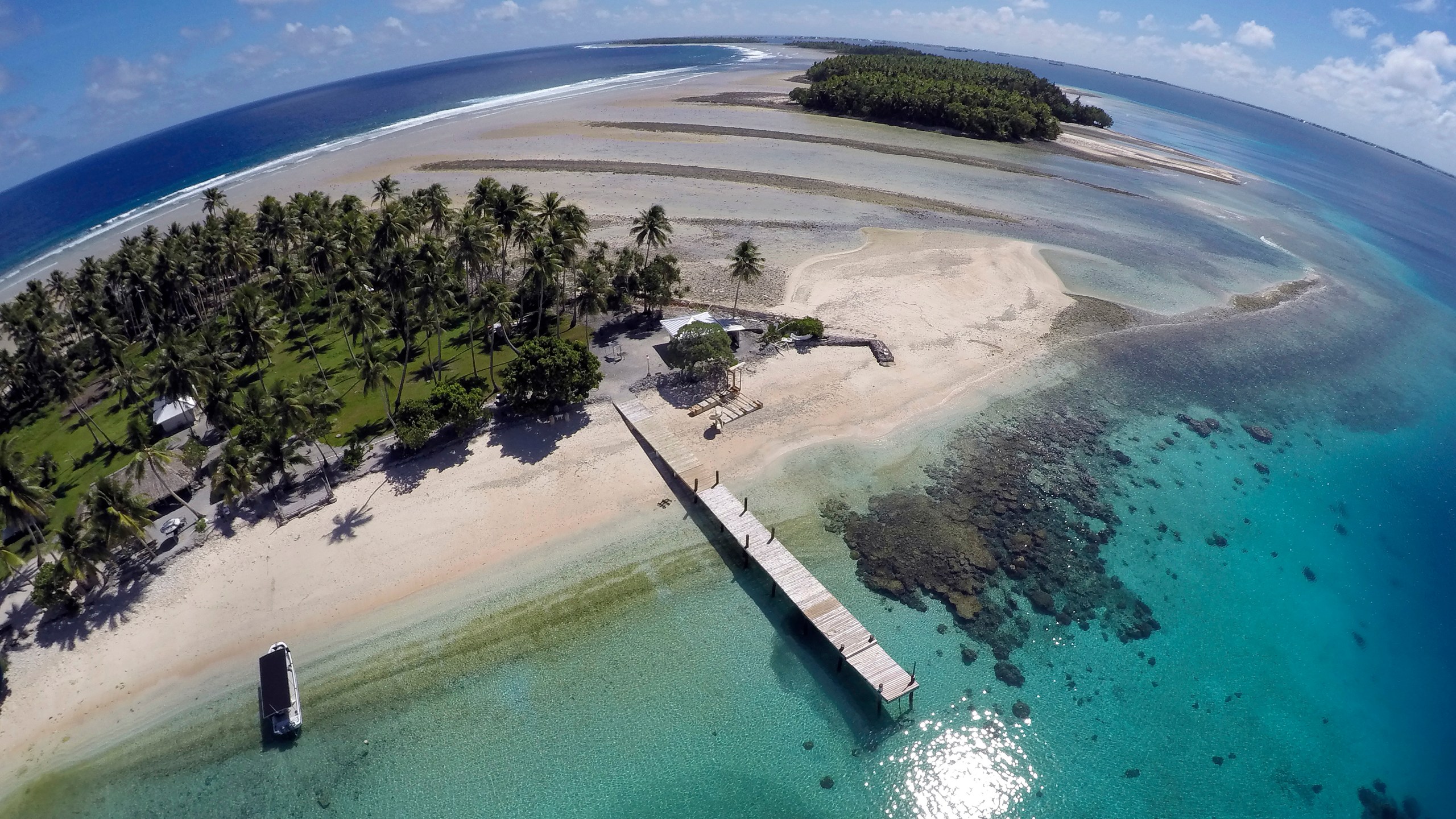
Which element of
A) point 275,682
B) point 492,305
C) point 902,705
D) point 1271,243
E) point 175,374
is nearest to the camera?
point 275,682

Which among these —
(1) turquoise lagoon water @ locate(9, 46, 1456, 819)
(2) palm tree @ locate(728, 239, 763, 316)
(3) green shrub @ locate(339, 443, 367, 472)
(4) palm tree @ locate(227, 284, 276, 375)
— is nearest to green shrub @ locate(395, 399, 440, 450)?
(3) green shrub @ locate(339, 443, 367, 472)

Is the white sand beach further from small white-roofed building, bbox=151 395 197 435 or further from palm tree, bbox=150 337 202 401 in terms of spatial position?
small white-roofed building, bbox=151 395 197 435

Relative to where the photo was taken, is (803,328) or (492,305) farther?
(803,328)

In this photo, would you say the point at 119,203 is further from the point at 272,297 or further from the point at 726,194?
the point at 726,194

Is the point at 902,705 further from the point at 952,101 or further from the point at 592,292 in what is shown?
the point at 952,101

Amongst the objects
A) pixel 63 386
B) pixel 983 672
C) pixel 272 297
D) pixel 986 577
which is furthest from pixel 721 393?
pixel 63 386

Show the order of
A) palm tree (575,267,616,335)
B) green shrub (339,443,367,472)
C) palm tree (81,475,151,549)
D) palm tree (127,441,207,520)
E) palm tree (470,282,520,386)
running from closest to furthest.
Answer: palm tree (81,475,151,549), palm tree (127,441,207,520), green shrub (339,443,367,472), palm tree (470,282,520,386), palm tree (575,267,616,335)

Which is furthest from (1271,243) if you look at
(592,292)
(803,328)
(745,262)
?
(592,292)
